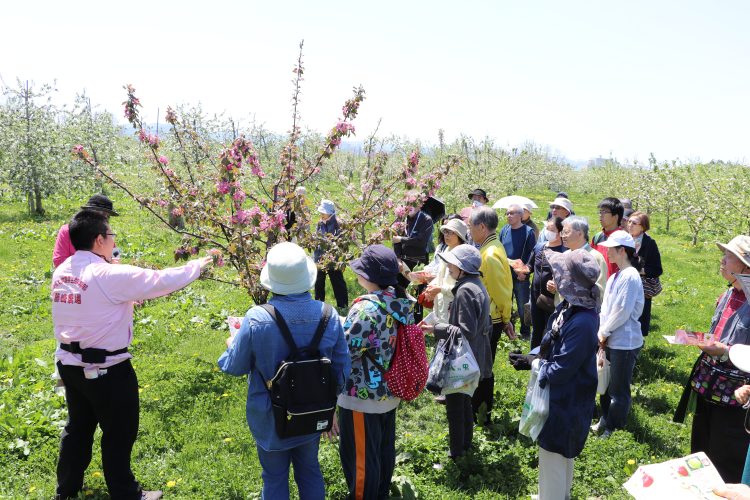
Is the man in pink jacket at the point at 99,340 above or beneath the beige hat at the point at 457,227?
beneath

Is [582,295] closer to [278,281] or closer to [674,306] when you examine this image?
[278,281]

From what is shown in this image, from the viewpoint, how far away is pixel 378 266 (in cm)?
337

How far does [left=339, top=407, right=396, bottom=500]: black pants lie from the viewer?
3461 mm

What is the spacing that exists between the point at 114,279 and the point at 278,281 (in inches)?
46.7

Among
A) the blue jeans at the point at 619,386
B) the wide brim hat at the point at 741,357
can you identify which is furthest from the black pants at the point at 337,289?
the wide brim hat at the point at 741,357

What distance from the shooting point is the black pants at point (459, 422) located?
4211mm

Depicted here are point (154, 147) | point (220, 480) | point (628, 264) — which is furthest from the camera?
point (154, 147)

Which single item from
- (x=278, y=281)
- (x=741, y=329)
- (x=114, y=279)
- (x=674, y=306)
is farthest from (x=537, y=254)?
(x=674, y=306)

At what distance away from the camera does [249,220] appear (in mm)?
4926

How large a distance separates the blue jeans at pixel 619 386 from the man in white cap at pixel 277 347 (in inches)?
115

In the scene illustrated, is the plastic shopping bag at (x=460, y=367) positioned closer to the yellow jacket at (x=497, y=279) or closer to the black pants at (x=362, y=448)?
the black pants at (x=362, y=448)

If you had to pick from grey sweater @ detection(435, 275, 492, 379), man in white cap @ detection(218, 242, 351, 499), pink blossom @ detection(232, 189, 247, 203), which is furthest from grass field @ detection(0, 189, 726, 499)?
pink blossom @ detection(232, 189, 247, 203)

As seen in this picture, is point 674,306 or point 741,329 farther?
point 674,306

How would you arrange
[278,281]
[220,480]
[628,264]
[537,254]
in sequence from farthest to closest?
1. [537,254]
2. [628,264]
3. [220,480]
4. [278,281]
